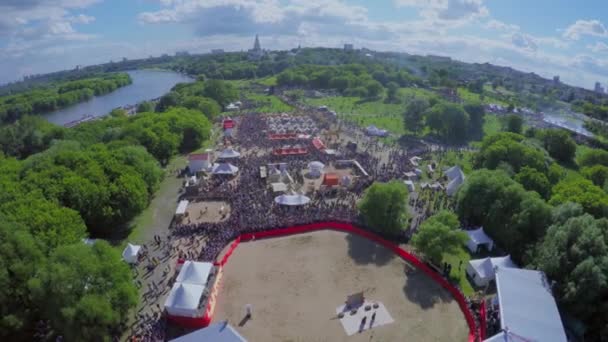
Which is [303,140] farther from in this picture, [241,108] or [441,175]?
[241,108]

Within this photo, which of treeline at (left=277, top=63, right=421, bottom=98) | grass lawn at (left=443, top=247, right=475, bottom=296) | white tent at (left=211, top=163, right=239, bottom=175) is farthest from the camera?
treeline at (left=277, top=63, right=421, bottom=98)

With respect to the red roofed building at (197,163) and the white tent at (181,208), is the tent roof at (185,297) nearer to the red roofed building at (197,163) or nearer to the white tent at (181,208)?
the white tent at (181,208)

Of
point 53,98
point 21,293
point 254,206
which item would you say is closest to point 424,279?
point 254,206

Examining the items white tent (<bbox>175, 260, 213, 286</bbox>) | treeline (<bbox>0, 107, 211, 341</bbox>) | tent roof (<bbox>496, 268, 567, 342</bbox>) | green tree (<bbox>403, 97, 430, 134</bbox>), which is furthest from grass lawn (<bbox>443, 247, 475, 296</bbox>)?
green tree (<bbox>403, 97, 430, 134</bbox>)

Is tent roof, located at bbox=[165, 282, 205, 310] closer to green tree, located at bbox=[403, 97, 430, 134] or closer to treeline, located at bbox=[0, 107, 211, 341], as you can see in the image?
treeline, located at bbox=[0, 107, 211, 341]

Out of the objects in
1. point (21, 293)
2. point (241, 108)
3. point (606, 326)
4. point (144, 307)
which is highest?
point (241, 108)

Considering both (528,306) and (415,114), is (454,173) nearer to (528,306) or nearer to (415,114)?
(528,306)

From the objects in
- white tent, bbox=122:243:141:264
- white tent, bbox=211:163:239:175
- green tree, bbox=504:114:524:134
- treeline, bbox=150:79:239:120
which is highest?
treeline, bbox=150:79:239:120

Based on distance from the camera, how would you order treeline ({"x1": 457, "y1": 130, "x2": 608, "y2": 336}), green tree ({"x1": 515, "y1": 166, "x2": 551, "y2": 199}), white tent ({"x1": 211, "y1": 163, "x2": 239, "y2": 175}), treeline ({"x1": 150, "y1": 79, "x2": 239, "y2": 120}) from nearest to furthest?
treeline ({"x1": 457, "y1": 130, "x2": 608, "y2": 336}) < green tree ({"x1": 515, "y1": 166, "x2": 551, "y2": 199}) < white tent ({"x1": 211, "y1": 163, "x2": 239, "y2": 175}) < treeline ({"x1": 150, "y1": 79, "x2": 239, "y2": 120})
